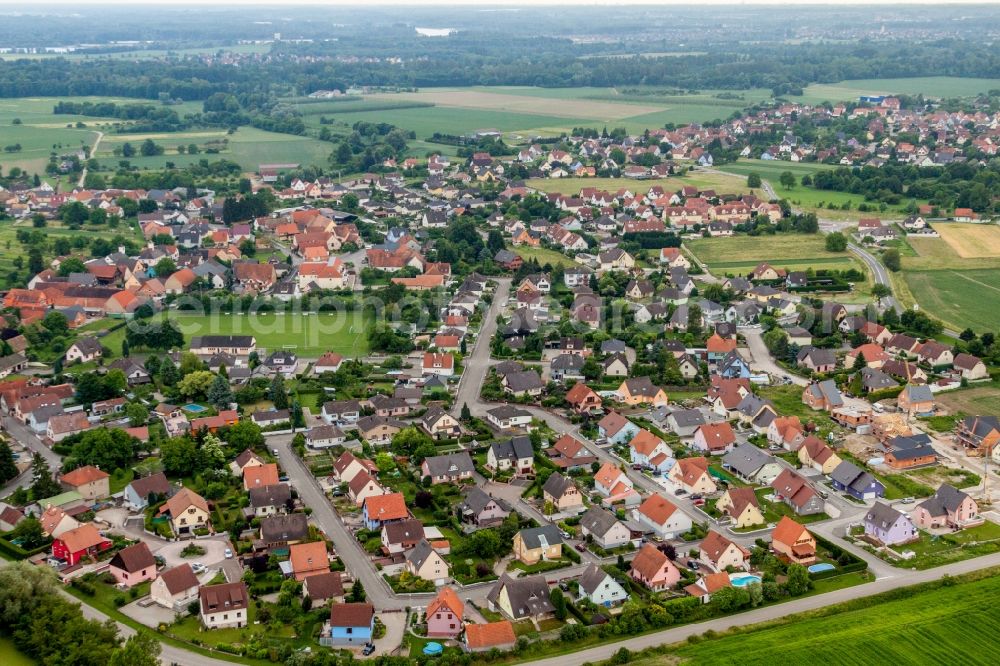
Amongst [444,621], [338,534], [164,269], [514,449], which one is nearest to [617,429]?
[514,449]

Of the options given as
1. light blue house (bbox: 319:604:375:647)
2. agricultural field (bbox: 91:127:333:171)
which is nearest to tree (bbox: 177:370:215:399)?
light blue house (bbox: 319:604:375:647)

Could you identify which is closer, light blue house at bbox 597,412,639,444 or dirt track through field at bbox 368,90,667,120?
light blue house at bbox 597,412,639,444

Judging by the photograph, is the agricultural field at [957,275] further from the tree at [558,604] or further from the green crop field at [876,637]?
the tree at [558,604]

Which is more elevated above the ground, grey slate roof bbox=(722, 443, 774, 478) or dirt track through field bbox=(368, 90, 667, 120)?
dirt track through field bbox=(368, 90, 667, 120)

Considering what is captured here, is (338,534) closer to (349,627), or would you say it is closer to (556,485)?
(349,627)

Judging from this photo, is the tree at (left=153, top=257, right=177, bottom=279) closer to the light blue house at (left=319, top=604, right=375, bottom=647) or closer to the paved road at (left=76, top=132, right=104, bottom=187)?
the paved road at (left=76, top=132, right=104, bottom=187)

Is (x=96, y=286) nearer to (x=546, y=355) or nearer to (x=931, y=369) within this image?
(x=546, y=355)
